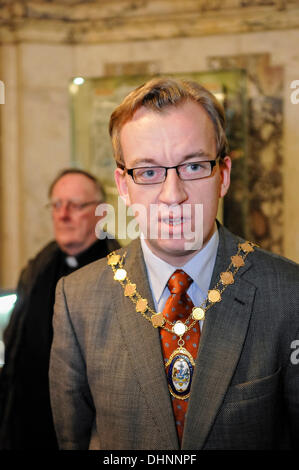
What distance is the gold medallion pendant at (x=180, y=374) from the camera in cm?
119

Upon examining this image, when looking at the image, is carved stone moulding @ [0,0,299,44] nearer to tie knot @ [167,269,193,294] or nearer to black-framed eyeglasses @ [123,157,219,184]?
black-framed eyeglasses @ [123,157,219,184]

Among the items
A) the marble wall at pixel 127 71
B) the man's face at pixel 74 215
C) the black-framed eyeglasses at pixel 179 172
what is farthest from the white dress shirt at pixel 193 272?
the marble wall at pixel 127 71

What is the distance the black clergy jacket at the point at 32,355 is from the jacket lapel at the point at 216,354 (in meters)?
0.54

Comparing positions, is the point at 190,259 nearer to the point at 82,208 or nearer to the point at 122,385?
the point at 122,385

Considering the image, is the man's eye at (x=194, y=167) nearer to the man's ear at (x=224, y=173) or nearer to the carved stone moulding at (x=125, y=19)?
the man's ear at (x=224, y=173)

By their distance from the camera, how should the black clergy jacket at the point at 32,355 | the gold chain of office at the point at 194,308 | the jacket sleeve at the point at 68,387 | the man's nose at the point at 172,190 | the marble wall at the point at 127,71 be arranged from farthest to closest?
the marble wall at the point at 127,71
the black clergy jacket at the point at 32,355
the jacket sleeve at the point at 68,387
the gold chain of office at the point at 194,308
the man's nose at the point at 172,190

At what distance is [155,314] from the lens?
1240 millimetres

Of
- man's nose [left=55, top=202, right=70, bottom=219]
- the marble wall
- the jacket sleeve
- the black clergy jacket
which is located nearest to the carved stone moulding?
the marble wall

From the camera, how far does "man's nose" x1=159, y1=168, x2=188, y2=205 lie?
1111 mm

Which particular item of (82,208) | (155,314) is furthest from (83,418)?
(82,208)

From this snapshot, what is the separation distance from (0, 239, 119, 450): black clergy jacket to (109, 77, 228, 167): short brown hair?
574 millimetres

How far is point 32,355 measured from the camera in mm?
1742

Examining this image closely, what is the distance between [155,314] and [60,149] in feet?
6.69

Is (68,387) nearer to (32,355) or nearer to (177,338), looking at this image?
(177,338)
